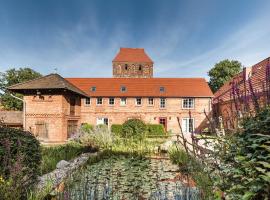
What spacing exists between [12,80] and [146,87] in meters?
28.0

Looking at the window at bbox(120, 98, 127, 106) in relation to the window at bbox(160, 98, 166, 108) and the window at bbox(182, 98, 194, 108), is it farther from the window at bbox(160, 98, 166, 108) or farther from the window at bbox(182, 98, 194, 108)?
the window at bbox(182, 98, 194, 108)

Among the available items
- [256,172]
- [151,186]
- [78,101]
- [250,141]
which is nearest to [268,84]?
[250,141]

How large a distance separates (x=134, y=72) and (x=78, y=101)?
29615mm

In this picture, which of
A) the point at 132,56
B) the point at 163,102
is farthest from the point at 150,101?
the point at 132,56

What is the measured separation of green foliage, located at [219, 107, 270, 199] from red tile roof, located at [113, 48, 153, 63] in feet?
180

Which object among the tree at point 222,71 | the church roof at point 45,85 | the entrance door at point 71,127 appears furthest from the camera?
the tree at point 222,71

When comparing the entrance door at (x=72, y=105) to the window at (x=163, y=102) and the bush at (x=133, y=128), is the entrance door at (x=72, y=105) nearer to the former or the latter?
the bush at (x=133, y=128)

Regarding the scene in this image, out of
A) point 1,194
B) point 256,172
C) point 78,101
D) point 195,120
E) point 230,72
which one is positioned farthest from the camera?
point 230,72

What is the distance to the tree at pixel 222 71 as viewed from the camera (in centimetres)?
5600

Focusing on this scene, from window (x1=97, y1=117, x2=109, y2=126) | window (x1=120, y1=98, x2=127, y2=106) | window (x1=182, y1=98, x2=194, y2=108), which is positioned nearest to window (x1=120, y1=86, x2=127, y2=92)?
window (x1=120, y1=98, x2=127, y2=106)

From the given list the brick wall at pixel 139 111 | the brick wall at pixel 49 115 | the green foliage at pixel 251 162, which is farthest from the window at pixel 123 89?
the green foliage at pixel 251 162

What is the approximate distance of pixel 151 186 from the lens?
291 inches

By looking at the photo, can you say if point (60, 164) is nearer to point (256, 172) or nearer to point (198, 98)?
point (256, 172)

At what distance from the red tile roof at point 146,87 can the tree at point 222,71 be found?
18.8 metres
